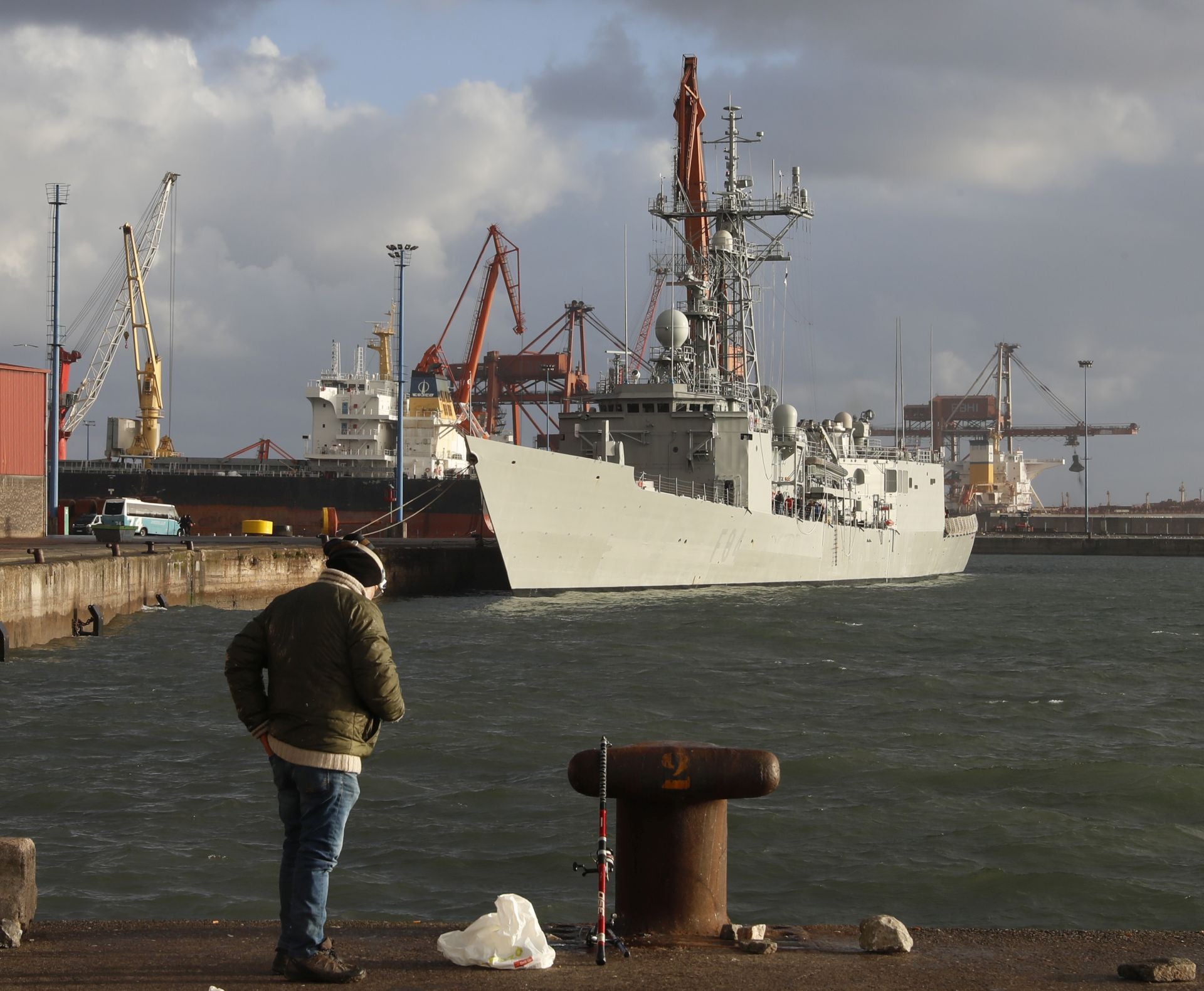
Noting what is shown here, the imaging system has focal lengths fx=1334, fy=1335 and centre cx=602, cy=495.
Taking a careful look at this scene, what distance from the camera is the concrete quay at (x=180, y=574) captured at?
19891 millimetres

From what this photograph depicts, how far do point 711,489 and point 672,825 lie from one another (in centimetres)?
2889

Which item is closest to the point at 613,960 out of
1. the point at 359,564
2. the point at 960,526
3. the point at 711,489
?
the point at 359,564

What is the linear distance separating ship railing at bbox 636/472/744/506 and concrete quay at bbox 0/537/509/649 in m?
5.49

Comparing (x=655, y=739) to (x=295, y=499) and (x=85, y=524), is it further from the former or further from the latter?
(x=295, y=499)

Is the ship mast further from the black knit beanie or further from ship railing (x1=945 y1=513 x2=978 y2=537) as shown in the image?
the black knit beanie

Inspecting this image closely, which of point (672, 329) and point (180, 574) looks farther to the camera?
point (672, 329)

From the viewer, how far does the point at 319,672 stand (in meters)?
4.70

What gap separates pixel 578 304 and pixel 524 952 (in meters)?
77.9

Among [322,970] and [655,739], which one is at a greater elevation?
[322,970]

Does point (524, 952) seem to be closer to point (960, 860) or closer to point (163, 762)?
point (960, 860)

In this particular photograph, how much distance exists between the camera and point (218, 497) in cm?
5003

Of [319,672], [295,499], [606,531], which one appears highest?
[295,499]

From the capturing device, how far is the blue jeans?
4.66 metres

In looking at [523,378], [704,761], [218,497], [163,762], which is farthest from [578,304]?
[704,761]
